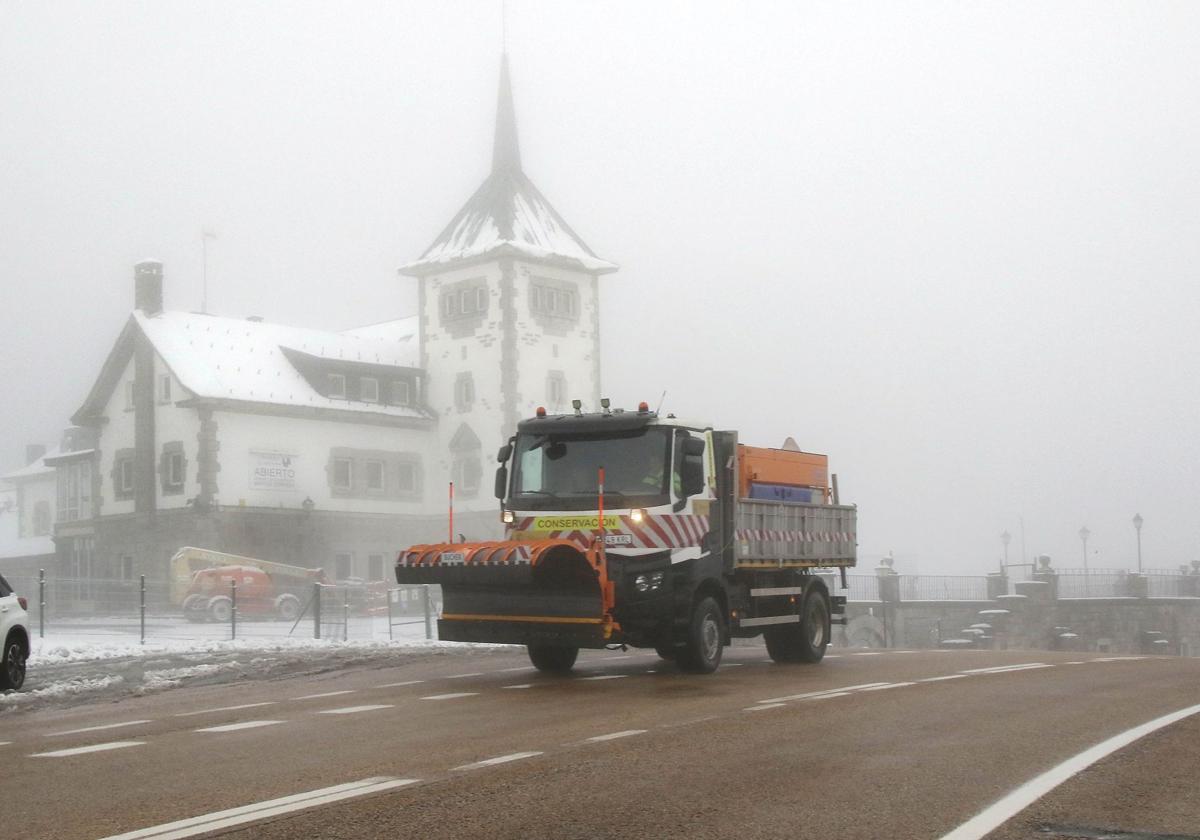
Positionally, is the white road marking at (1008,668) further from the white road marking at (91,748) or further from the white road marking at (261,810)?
the white road marking at (261,810)

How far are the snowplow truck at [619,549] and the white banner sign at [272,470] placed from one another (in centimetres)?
4611

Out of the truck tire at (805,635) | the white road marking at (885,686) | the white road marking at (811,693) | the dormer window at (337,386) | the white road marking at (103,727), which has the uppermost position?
the dormer window at (337,386)

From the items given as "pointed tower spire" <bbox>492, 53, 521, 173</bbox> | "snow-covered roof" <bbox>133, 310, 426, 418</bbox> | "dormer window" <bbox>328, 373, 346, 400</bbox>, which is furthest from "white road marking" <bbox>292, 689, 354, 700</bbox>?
"pointed tower spire" <bbox>492, 53, 521, 173</bbox>

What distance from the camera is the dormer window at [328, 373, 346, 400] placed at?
68312 mm

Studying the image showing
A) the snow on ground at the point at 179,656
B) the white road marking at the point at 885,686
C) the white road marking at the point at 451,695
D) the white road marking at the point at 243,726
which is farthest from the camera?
the snow on ground at the point at 179,656

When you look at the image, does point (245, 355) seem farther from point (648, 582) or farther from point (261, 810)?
point (261, 810)

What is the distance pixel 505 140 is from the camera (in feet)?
262

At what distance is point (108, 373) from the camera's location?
67.3 m

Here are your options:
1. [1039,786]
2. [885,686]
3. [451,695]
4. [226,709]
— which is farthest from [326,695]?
[1039,786]

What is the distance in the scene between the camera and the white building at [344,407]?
6312 centimetres

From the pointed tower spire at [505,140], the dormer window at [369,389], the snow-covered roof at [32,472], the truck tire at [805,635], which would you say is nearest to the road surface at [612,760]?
the truck tire at [805,635]

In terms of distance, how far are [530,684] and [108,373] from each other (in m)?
→ 54.3

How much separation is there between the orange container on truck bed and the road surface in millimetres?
3117

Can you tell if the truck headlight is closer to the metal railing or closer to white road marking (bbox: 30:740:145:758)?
white road marking (bbox: 30:740:145:758)
